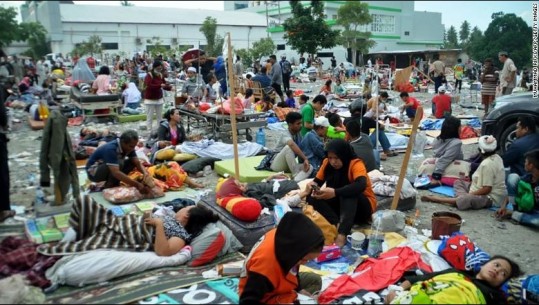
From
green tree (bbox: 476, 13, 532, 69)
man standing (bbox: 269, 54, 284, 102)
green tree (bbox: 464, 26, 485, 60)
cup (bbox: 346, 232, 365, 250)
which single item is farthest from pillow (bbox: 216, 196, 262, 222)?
green tree (bbox: 464, 26, 485, 60)

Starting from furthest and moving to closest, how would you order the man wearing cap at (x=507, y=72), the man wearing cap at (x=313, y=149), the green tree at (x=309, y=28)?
the green tree at (x=309, y=28) → the man wearing cap at (x=507, y=72) → the man wearing cap at (x=313, y=149)

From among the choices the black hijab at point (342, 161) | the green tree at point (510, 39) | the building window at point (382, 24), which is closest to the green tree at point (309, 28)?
the green tree at point (510, 39)

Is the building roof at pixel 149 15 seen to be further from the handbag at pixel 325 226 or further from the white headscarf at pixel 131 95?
the handbag at pixel 325 226

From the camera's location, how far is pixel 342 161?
489cm

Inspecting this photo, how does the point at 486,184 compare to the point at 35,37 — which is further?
the point at 35,37

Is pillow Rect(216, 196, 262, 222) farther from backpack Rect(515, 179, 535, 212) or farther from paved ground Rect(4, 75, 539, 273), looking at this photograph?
backpack Rect(515, 179, 535, 212)

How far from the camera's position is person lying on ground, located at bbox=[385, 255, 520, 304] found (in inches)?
123

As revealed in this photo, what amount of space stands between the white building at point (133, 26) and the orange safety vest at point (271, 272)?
4475 centimetres

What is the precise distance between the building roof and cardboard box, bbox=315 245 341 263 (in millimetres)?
47291

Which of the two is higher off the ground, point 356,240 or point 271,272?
point 271,272

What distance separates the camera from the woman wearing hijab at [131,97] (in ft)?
46.3

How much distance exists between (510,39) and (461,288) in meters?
13.2

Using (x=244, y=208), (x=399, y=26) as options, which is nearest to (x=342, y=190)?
(x=244, y=208)

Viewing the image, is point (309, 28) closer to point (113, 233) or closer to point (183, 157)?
point (183, 157)
